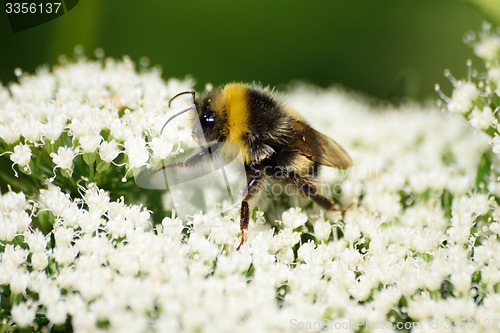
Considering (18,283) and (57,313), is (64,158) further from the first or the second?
(57,313)

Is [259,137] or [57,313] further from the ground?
[259,137]

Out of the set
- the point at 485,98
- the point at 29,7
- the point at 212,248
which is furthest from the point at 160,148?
the point at 485,98

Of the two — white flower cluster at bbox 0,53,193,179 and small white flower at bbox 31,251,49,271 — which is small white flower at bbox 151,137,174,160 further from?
small white flower at bbox 31,251,49,271

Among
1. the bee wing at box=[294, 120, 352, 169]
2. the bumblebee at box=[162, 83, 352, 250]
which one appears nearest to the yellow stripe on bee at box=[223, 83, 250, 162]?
the bumblebee at box=[162, 83, 352, 250]

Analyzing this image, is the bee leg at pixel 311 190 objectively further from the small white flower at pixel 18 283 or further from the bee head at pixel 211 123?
the small white flower at pixel 18 283

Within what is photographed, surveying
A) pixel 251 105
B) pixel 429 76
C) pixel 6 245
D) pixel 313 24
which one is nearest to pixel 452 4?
pixel 429 76

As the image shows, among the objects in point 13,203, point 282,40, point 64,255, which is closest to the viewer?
point 64,255

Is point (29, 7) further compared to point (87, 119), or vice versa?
point (29, 7)
